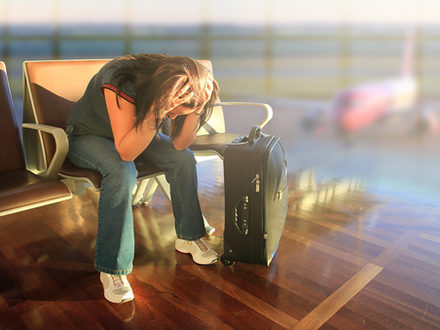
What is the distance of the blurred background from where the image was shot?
320 centimetres

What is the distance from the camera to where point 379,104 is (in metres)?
4.34

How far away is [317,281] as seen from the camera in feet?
4.89

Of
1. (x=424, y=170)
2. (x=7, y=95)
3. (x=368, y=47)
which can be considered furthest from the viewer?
(x=368, y=47)

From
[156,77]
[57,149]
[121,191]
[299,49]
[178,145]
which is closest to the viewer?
[156,77]

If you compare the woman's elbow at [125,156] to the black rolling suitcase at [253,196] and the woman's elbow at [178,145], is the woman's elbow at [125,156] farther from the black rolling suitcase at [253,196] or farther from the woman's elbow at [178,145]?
the black rolling suitcase at [253,196]

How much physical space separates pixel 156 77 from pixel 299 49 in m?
4.12

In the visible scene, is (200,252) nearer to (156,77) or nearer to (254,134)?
(254,134)

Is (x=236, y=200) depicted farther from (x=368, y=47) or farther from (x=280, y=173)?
(x=368, y=47)

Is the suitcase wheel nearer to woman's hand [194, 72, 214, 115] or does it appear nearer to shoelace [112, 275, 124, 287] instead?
shoelace [112, 275, 124, 287]

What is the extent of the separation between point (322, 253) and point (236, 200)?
497 mm

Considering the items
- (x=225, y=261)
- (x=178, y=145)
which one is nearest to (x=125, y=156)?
(x=178, y=145)

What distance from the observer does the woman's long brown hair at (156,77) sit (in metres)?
1.22

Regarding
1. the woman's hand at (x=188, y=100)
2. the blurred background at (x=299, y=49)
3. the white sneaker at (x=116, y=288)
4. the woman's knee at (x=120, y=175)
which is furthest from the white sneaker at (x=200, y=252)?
the blurred background at (x=299, y=49)

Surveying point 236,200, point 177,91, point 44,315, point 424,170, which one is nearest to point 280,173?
point 236,200
